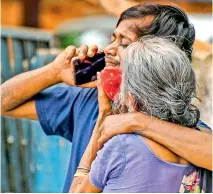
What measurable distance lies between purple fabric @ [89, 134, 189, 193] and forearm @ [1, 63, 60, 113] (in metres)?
0.84

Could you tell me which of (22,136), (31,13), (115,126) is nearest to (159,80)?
(115,126)

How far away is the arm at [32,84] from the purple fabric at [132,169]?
0.77m

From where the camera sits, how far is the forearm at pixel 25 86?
13.3 ft

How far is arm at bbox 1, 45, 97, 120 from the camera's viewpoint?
400 cm

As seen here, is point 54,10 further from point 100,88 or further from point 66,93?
point 100,88

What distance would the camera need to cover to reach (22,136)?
6629 mm

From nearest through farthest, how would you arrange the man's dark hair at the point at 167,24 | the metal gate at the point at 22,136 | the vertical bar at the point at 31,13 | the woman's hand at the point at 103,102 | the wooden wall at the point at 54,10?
1. the woman's hand at the point at 103,102
2. the man's dark hair at the point at 167,24
3. the metal gate at the point at 22,136
4. the vertical bar at the point at 31,13
5. the wooden wall at the point at 54,10

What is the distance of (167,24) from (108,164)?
829 millimetres

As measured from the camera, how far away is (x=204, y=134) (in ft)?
11.3

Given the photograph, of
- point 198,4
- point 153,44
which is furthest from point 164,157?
point 198,4

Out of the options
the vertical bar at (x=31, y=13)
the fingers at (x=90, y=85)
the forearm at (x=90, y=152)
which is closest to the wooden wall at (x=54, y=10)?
the vertical bar at (x=31, y=13)

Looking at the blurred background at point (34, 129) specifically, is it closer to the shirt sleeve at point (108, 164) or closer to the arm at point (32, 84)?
the arm at point (32, 84)

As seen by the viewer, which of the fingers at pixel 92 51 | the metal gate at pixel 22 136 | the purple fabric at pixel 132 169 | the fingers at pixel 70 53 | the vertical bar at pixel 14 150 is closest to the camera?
the purple fabric at pixel 132 169

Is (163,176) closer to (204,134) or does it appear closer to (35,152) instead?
(204,134)
